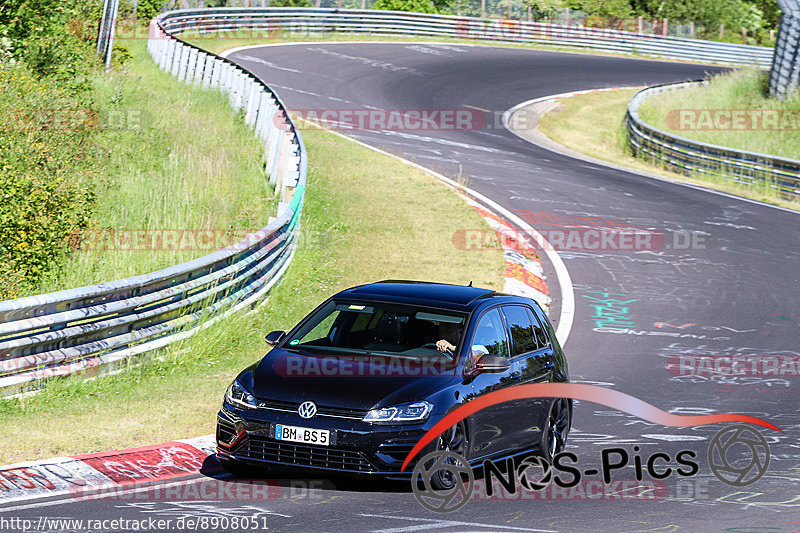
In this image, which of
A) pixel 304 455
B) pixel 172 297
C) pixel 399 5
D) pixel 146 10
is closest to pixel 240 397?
pixel 304 455

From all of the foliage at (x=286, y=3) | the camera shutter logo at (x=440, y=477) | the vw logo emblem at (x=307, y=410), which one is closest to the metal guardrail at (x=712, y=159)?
the camera shutter logo at (x=440, y=477)

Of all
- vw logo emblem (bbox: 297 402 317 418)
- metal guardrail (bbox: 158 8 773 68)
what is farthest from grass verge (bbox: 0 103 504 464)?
metal guardrail (bbox: 158 8 773 68)

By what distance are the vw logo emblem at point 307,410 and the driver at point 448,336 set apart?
52.0 inches

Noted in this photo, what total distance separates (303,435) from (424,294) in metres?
2.05

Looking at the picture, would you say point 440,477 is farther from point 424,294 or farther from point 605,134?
point 605,134

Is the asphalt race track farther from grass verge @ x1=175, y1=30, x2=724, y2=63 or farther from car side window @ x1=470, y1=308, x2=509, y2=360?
grass verge @ x1=175, y1=30, x2=724, y2=63

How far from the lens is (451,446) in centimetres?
809

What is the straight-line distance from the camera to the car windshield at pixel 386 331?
895 cm

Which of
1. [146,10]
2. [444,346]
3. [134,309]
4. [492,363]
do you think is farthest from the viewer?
[146,10]

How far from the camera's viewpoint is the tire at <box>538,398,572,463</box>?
938 centimetres

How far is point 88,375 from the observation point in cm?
1095

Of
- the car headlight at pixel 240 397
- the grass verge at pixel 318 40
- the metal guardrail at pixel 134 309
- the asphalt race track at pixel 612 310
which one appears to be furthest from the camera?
the grass verge at pixel 318 40

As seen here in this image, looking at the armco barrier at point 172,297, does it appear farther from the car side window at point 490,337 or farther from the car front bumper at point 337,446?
the car side window at point 490,337

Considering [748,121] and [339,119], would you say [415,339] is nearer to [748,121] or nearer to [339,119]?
[339,119]
